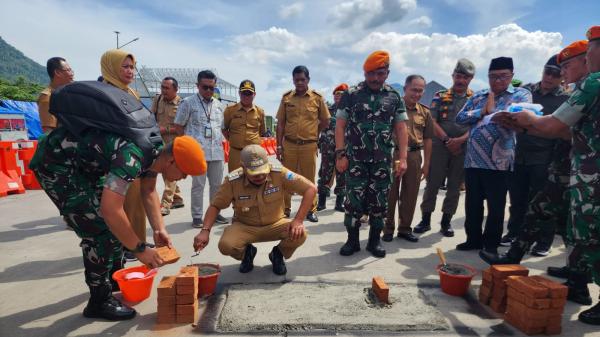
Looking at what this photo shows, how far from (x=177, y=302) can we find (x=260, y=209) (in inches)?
42.8

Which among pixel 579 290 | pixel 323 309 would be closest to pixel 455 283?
pixel 579 290

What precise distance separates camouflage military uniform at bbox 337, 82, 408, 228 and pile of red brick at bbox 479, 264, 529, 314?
128 cm

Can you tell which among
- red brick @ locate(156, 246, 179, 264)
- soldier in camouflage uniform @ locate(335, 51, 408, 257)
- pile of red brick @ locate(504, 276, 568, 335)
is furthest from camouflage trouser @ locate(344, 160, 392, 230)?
red brick @ locate(156, 246, 179, 264)

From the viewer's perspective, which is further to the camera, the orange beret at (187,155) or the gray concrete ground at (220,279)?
the gray concrete ground at (220,279)

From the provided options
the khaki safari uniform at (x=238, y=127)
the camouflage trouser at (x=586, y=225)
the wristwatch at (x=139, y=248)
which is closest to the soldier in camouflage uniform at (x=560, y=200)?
the camouflage trouser at (x=586, y=225)

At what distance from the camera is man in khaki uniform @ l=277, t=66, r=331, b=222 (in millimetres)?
4906

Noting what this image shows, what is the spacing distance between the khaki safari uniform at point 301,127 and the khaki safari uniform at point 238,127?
1.30 feet

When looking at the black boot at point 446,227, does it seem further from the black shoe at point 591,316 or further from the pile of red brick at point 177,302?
the pile of red brick at point 177,302

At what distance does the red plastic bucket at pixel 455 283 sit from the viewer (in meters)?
2.76

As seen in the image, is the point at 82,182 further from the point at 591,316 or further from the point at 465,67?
A: the point at 465,67

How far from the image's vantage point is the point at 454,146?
426cm

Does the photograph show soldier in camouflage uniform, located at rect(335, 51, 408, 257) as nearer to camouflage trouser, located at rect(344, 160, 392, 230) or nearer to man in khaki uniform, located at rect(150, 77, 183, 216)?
camouflage trouser, located at rect(344, 160, 392, 230)

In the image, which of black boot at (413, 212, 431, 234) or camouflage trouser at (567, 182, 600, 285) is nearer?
camouflage trouser at (567, 182, 600, 285)

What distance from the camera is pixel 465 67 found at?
4.24 m
